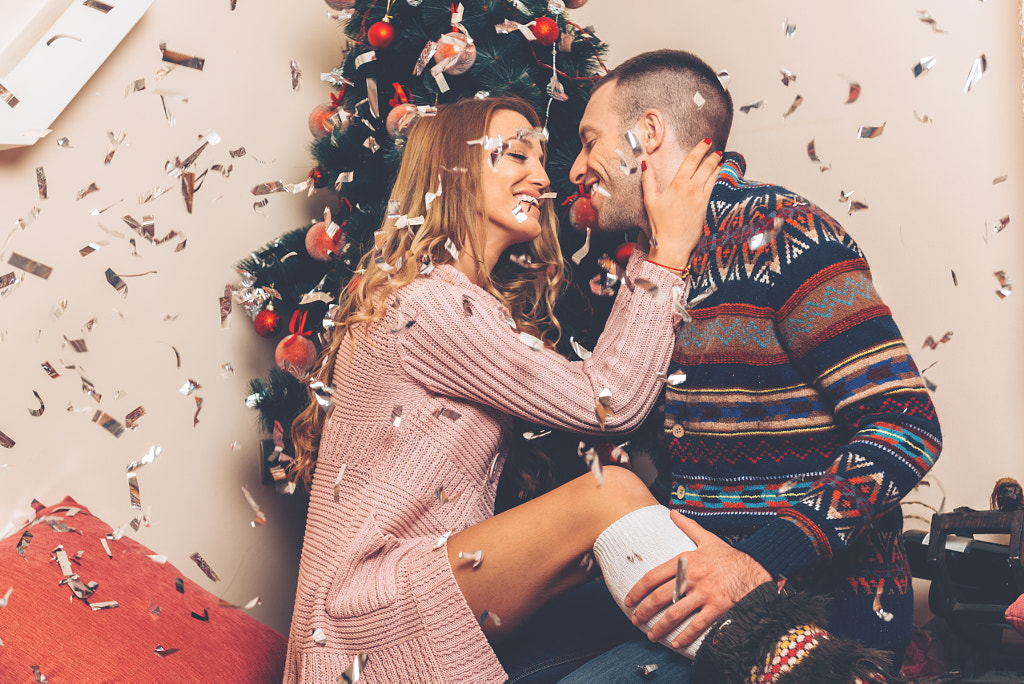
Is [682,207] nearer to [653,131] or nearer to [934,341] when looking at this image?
[653,131]

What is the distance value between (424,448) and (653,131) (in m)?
0.74

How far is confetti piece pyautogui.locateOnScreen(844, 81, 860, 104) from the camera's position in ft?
5.22

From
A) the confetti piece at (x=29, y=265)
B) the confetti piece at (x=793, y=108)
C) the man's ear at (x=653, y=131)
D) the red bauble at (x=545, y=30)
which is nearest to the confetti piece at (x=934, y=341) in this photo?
the confetti piece at (x=793, y=108)

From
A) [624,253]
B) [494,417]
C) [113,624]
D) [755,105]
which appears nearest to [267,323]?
[494,417]

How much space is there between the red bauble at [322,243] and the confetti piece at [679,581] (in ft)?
3.05

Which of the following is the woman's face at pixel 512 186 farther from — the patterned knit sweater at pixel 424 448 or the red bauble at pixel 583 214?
the patterned knit sweater at pixel 424 448

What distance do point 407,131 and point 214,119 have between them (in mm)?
416

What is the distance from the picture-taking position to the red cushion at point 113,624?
1.05 m

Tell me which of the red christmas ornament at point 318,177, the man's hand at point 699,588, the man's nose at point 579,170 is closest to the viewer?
the man's hand at point 699,588

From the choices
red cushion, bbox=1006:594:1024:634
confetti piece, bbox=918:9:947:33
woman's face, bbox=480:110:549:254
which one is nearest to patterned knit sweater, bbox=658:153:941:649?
red cushion, bbox=1006:594:1024:634

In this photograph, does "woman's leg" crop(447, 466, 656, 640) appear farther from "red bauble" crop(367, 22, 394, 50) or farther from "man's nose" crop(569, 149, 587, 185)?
"red bauble" crop(367, 22, 394, 50)

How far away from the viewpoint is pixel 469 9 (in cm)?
153

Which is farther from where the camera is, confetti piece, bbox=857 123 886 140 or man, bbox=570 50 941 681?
confetti piece, bbox=857 123 886 140

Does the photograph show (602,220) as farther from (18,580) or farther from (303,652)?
(18,580)
